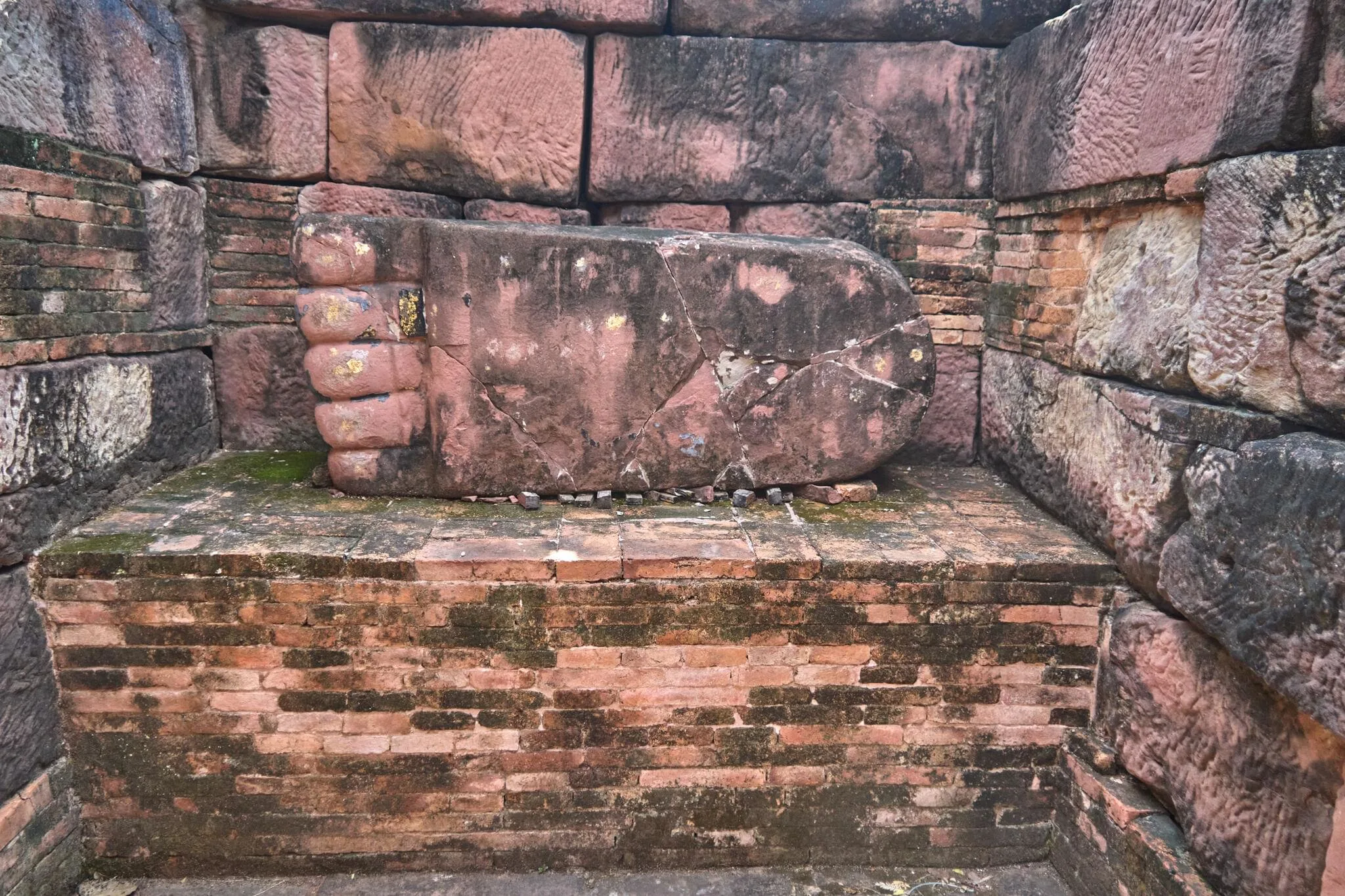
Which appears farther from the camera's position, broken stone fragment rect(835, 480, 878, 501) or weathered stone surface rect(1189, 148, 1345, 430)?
broken stone fragment rect(835, 480, 878, 501)

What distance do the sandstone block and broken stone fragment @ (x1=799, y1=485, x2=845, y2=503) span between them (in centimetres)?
161

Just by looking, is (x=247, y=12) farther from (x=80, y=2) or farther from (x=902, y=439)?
(x=902, y=439)

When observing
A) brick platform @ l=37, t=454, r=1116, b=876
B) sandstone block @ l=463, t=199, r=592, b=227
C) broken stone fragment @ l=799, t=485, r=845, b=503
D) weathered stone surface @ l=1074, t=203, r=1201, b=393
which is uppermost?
sandstone block @ l=463, t=199, r=592, b=227

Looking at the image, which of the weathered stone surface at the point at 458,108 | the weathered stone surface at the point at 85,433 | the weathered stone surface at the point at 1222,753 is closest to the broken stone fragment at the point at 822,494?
the weathered stone surface at the point at 1222,753

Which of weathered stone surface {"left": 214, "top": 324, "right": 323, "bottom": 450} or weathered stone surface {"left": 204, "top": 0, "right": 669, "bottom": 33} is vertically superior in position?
weathered stone surface {"left": 204, "top": 0, "right": 669, "bottom": 33}

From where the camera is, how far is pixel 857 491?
333 cm

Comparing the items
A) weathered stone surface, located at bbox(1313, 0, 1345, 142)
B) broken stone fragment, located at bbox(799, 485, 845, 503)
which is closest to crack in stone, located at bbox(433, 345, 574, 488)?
broken stone fragment, located at bbox(799, 485, 845, 503)

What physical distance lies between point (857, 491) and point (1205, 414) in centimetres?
127

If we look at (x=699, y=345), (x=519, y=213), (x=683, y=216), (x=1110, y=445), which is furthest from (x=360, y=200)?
(x=1110, y=445)

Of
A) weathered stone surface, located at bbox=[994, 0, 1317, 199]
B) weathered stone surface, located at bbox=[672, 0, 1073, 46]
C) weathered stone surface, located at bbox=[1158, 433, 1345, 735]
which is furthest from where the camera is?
weathered stone surface, located at bbox=[672, 0, 1073, 46]

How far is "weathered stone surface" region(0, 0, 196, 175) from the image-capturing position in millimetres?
2559

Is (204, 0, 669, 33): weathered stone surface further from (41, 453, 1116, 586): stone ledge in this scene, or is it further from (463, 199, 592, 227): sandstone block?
(41, 453, 1116, 586): stone ledge

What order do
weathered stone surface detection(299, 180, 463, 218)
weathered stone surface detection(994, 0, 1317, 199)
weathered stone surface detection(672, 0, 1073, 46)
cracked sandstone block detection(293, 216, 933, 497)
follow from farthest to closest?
weathered stone surface detection(299, 180, 463, 218)
weathered stone surface detection(672, 0, 1073, 46)
cracked sandstone block detection(293, 216, 933, 497)
weathered stone surface detection(994, 0, 1317, 199)

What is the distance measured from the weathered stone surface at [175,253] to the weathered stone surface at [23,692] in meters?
1.29
